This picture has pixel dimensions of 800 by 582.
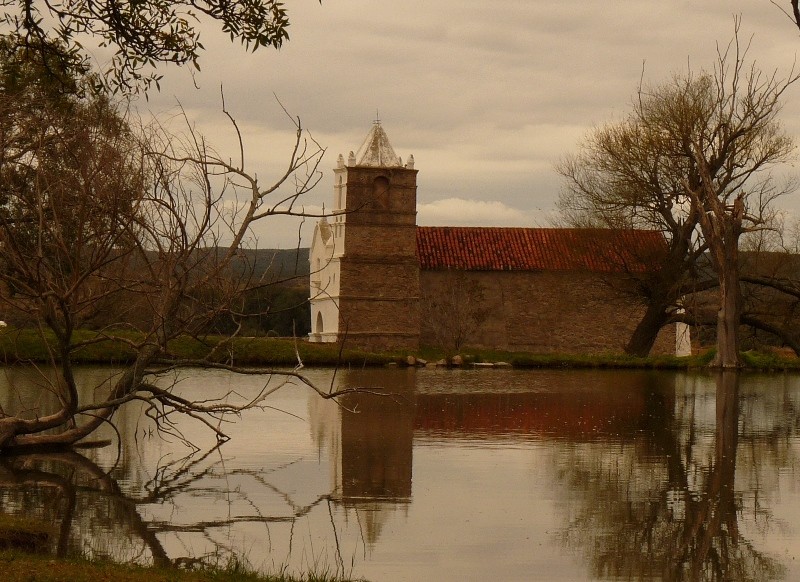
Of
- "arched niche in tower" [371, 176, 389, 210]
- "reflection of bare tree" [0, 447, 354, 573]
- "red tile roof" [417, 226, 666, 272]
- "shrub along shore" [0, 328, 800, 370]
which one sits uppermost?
"arched niche in tower" [371, 176, 389, 210]

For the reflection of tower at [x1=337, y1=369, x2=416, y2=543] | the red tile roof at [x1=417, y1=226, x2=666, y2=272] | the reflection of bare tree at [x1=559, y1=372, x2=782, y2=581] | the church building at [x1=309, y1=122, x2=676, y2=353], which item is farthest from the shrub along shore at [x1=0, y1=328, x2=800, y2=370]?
the reflection of bare tree at [x1=559, y1=372, x2=782, y2=581]

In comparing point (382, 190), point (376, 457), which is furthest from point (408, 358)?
point (376, 457)

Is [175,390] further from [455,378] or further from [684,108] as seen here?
[684,108]

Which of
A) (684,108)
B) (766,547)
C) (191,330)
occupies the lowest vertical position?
(766,547)

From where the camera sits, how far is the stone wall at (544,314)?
48.0m

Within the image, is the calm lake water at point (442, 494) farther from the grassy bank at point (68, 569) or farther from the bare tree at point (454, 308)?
the bare tree at point (454, 308)

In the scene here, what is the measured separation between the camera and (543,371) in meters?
36.1

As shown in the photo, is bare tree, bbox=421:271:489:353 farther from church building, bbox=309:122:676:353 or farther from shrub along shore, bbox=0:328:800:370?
shrub along shore, bbox=0:328:800:370

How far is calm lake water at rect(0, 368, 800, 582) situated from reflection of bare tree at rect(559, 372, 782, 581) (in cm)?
3

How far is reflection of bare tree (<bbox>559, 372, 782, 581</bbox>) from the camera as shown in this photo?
8.81 metres

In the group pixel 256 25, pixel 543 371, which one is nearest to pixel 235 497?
pixel 256 25

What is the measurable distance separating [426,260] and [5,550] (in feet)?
135

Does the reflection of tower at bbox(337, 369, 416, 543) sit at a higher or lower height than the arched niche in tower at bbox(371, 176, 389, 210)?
lower

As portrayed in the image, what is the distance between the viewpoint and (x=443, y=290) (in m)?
48.3
